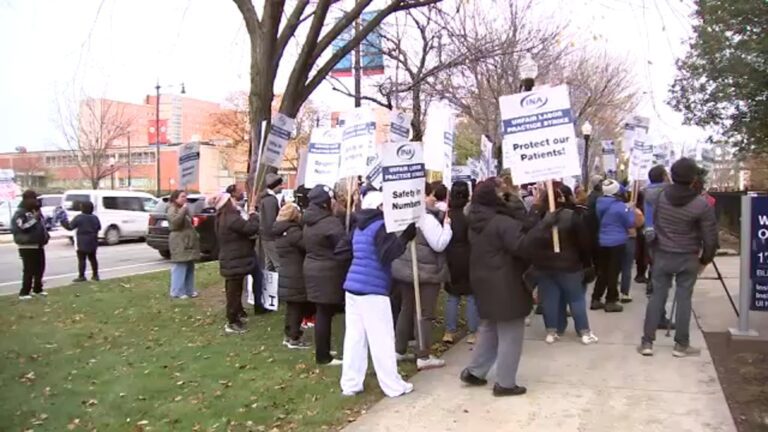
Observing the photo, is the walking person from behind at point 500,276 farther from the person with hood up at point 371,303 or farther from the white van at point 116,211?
the white van at point 116,211

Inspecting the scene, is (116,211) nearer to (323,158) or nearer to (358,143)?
(323,158)

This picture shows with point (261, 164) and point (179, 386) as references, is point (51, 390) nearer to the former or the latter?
point (179, 386)

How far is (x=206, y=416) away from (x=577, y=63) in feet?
87.9

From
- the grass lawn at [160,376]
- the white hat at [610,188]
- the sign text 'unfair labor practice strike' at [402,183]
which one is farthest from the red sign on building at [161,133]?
the sign text 'unfair labor practice strike' at [402,183]

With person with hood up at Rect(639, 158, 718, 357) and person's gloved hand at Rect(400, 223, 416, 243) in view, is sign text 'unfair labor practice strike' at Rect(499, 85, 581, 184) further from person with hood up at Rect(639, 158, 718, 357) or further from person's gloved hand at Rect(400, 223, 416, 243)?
person with hood up at Rect(639, 158, 718, 357)

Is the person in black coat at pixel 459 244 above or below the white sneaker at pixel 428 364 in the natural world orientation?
above

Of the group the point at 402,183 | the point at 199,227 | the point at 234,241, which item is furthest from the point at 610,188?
the point at 199,227

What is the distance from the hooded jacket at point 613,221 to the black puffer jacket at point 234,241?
4420 millimetres

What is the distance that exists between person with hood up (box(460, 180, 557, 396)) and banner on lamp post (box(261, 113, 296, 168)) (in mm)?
3898

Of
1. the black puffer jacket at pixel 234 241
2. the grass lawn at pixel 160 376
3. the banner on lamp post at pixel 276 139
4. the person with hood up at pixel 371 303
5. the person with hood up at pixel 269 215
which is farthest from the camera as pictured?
the banner on lamp post at pixel 276 139

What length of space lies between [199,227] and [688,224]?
13025 millimetres

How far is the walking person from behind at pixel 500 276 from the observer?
554 centimetres

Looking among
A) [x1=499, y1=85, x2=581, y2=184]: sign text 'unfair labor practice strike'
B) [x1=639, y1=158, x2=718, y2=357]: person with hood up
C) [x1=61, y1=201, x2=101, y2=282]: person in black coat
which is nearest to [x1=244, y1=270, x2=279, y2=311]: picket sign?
[x1=499, y1=85, x2=581, y2=184]: sign text 'unfair labor practice strike'

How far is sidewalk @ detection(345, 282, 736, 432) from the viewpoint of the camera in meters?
5.09
